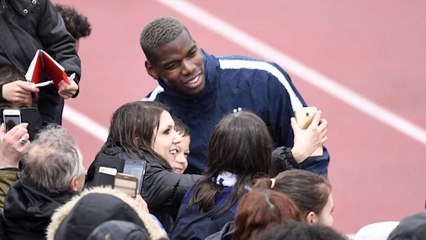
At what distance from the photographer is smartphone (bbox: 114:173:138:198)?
19.7ft

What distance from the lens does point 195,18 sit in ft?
47.5

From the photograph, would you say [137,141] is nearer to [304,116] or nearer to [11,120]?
[11,120]

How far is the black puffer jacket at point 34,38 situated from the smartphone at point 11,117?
59 centimetres

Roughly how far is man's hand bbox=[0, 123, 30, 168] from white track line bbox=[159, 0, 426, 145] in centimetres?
617

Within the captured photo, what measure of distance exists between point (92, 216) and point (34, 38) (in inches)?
103

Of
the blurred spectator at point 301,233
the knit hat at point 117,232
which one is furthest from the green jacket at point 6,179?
the blurred spectator at point 301,233

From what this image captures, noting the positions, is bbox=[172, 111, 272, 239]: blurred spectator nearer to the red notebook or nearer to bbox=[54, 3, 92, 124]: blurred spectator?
the red notebook

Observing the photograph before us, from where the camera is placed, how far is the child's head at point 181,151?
Answer: 6.93m

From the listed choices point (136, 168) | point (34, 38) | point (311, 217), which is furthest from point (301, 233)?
point (34, 38)

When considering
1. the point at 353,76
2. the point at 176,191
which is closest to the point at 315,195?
the point at 176,191

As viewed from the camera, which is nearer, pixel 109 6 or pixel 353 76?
pixel 353 76

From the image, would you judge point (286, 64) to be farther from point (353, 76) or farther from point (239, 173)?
point (239, 173)

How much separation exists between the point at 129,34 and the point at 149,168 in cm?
769

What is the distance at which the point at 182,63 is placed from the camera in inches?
282
